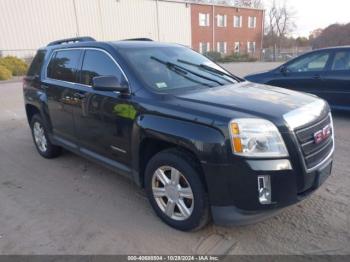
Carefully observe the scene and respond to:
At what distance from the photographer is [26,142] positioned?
6.69 metres

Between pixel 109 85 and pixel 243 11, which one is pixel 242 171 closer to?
pixel 109 85

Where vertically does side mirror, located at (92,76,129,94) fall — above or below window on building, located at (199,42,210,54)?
above

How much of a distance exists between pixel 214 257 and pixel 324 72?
570 centimetres

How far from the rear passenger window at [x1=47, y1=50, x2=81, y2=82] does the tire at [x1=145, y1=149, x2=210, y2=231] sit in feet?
6.31

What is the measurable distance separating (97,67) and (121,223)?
188 cm

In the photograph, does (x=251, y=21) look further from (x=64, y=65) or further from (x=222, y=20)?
(x=64, y=65)

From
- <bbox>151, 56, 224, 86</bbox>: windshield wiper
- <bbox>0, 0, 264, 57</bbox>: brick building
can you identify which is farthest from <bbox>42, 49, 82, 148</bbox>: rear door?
<bbox>0, 0, 264, 57</bbox>: brick building

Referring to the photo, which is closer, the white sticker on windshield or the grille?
the grille

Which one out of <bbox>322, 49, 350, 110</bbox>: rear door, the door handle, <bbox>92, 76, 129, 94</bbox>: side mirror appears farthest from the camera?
<bbox>322, 49, 350, 110</bbox>: rear door

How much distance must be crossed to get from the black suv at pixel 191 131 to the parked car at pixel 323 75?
147 inches

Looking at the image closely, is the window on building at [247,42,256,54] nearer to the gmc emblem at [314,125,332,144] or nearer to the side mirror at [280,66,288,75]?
the side mirror at [280,66,288,75]

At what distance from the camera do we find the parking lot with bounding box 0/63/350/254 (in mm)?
2971

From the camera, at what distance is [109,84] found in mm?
3393

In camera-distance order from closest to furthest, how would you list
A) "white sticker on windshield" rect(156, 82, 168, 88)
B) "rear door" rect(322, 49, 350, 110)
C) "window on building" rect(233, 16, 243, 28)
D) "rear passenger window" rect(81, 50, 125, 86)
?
"white sticker on windshield" rect(156, 82, 168, 88)
"rear passenger window" rect(81, 50, 125, 86)
"rear door" rect(322, 49, 350, 110)
"window on building" rect(233, 16, 243, 28)
